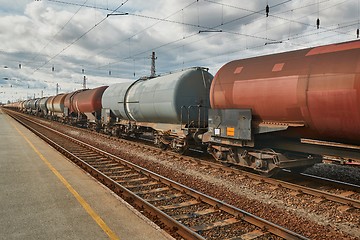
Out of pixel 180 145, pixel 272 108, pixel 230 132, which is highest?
pixel 272 108

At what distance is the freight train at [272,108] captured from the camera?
7039 millimetres

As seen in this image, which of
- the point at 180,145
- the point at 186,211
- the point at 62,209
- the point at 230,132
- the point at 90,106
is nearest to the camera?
the point at 62,209

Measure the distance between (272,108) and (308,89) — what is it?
1232 millimetres

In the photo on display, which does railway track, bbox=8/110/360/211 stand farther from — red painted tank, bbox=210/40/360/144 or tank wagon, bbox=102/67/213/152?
tank wagon, bbox=102/67/213/152

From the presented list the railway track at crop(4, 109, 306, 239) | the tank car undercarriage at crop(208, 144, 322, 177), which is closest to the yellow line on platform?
the railway track at crop(4, 109, 306, 239)

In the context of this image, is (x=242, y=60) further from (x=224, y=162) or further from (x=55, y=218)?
(x=55, y=218)

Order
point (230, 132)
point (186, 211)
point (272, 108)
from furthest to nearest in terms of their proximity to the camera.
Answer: point (230, 132) → point (272, 108) → point (186, 211)

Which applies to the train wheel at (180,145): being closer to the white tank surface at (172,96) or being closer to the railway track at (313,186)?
the white tank surface at (172,96)

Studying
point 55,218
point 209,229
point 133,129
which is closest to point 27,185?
point 55,218

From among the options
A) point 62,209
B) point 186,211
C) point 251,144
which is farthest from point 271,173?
point 62,209

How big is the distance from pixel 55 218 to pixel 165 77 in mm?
9985

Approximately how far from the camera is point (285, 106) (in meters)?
8.10

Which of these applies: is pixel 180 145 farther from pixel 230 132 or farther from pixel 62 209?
pixel 62 209

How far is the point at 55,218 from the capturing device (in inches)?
223
